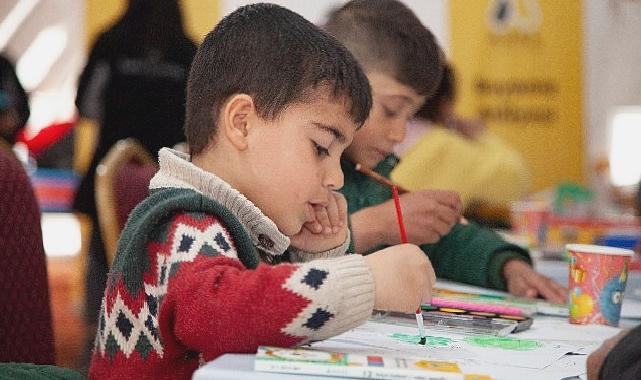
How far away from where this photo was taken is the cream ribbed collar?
1029 millimetres

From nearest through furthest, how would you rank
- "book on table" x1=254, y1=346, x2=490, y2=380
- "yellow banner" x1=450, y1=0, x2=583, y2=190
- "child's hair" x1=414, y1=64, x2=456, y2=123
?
1. "book on table" x1=254, y1=346, x2=490, y2=380
2. "child's hair" x1=414, y1=64, x2=456, y2=123
3. "yellow banner" x1=450, y1=0, x2=583, y2=190

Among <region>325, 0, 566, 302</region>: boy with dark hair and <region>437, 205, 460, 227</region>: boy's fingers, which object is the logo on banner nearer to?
<region>325, 0, 566, 302</region>: boy with dark hair

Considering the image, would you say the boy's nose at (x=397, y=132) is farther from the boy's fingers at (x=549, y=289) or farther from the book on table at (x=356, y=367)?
the book on table at (x=356, y=367)

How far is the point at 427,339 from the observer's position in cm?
97

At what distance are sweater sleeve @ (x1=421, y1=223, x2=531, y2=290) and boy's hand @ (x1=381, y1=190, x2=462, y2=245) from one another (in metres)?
0.10

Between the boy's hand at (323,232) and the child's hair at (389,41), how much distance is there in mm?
531

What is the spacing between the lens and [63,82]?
7.01 meters

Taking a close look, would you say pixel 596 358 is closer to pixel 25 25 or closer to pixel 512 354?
pixel 512 354

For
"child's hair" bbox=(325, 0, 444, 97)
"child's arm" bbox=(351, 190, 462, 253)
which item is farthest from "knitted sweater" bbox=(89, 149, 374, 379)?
"child's hair" bbox=(325, 0, 444, 97)

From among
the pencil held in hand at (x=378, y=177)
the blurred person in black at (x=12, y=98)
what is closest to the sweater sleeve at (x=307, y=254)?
the pencil held in hand at (x=378, y=177)

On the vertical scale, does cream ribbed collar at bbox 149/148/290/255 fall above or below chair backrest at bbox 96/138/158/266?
above

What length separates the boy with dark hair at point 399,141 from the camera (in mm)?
1551

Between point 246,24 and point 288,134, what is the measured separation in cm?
16

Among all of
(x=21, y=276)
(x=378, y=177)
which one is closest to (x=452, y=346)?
(x=378, y=177)
